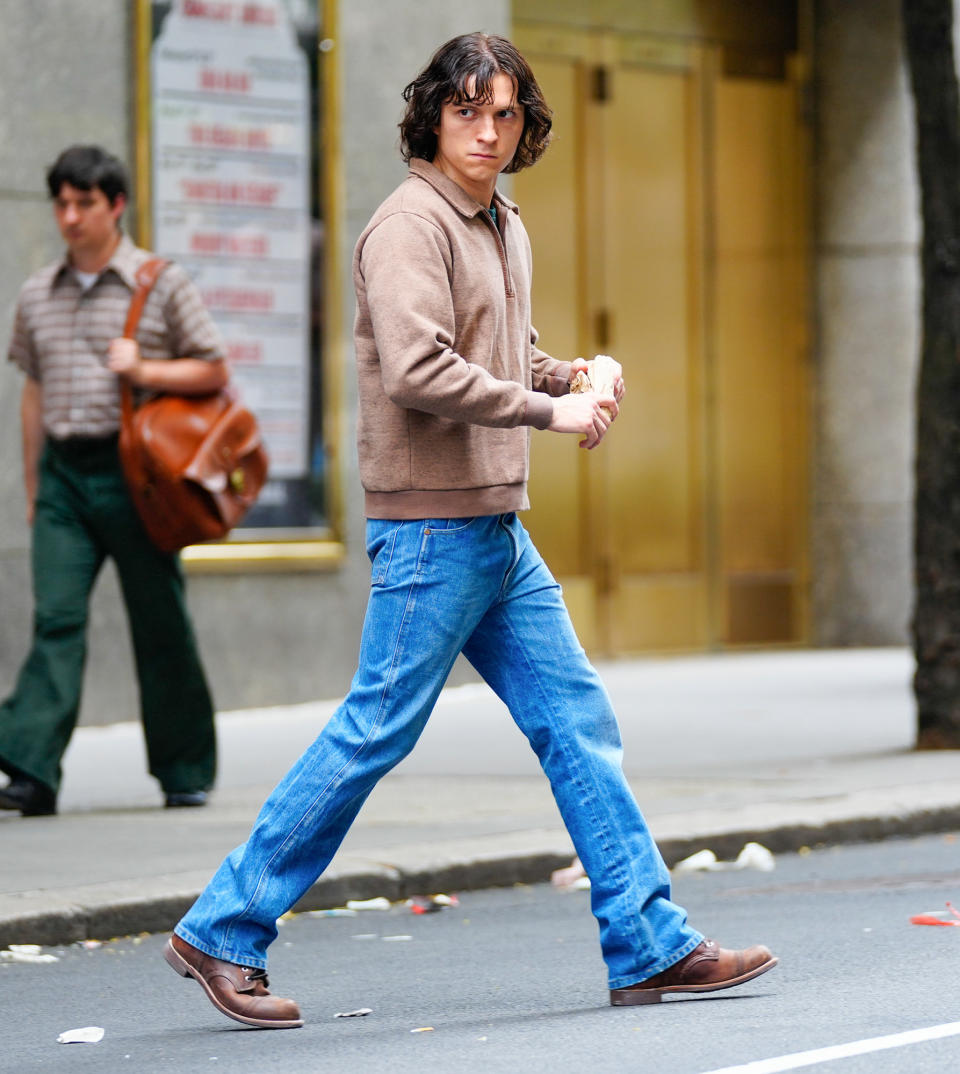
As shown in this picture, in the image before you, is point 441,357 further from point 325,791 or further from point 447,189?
point 325,791

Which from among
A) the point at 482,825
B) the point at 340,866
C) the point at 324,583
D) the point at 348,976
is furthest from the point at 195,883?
the point at 324,583

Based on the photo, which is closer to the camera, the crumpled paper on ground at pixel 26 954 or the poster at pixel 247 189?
the crumpled paper on ground at pixel 26 954

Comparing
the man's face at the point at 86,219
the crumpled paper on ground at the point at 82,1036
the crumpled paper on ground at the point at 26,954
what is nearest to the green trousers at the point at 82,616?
the man's face at the point at 86,219

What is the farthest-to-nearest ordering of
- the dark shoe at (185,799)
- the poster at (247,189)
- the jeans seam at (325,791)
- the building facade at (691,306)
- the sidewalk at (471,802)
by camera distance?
1. the building facade at (691,306)
2. the poster at (247,189)
3. the dark shoe at (185,799)
4. the sidewalk at (471,802)
5. the jeans seam at (325,791)

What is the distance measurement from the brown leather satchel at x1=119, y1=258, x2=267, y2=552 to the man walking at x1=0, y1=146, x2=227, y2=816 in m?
0.06

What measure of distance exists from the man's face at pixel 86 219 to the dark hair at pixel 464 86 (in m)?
2.90

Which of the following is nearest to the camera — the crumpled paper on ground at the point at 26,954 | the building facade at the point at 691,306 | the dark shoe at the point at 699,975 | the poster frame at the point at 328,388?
the dark shoe at the point at 699,975

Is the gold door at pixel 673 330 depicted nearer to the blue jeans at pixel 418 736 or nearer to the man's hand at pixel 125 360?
the man's hand at pixel 125 360

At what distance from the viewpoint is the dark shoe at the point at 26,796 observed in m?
7.59

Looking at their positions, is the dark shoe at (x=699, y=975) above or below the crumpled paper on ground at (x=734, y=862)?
above

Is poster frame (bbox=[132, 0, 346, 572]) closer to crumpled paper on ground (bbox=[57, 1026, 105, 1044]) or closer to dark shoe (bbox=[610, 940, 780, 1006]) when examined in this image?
crumpled paper on ground (bbox=[57, 1026, 105, 1044])

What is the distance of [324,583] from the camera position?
1123 cm

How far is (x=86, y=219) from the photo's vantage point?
7605mm

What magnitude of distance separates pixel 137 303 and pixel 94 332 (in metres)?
0.17
